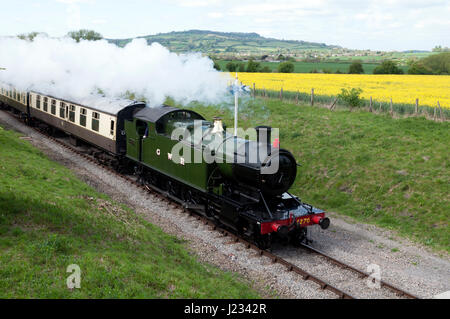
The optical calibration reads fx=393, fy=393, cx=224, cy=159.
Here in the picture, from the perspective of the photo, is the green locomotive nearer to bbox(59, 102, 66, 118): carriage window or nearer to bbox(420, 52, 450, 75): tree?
bbox(59, 102, 66, 118): carriage window

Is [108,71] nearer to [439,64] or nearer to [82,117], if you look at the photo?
[82,117]

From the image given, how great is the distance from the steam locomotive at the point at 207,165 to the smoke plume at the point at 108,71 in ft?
5.64

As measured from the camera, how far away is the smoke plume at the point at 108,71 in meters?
18.5

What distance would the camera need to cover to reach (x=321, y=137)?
20078 mm

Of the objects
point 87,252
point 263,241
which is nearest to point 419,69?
point 263,241

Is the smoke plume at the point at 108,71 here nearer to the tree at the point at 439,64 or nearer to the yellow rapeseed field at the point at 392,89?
the yellow rapeseed field at the point at 392,89

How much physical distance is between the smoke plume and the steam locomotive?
1720mm

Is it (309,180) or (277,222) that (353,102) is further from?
(277,222)

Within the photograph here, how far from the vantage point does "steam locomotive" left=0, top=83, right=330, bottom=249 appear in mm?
10922

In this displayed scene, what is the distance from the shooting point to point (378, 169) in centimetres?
1617

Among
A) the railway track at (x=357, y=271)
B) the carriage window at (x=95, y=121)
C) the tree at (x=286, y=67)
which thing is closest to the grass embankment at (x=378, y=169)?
the railway track at (x=357, y=271)

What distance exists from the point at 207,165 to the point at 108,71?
11695 mm

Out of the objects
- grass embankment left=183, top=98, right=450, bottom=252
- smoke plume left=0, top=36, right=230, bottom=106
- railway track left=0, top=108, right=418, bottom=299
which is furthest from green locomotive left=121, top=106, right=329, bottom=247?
grass embankment left=183, top=98, right=450, bottom=252
